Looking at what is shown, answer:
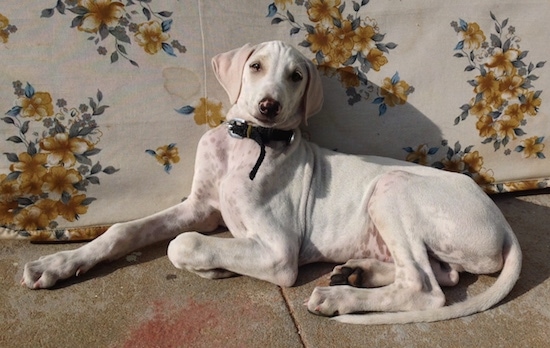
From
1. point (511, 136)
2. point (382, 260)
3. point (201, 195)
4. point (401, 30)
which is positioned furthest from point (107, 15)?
point (511, 136)

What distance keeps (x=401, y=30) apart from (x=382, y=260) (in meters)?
1.61

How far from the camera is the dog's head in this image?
3.05m

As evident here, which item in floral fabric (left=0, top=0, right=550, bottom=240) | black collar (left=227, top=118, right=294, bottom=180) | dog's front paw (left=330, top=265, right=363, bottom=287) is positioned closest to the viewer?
dog's front paw (left=330, top=265, right=363, bottom=287)

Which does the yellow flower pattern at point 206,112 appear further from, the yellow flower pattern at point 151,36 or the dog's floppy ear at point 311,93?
the dog's floppy ear at point 311,93

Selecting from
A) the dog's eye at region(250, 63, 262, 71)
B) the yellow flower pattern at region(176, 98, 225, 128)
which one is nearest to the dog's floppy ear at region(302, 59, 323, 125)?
the dog's eye at region(250, 63, 262, 71)

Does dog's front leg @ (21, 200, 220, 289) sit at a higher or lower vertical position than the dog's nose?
lower

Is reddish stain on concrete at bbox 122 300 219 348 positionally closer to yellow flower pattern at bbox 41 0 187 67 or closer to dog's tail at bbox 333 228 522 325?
dog's tail at bbox 333 228 522 325

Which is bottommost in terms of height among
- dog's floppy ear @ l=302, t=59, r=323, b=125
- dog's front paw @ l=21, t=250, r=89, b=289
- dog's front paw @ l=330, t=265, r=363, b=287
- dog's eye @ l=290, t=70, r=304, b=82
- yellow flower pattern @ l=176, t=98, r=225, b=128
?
dog's front paw @ l=21, t=250, r=89, b=289

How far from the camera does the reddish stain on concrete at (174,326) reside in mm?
2709

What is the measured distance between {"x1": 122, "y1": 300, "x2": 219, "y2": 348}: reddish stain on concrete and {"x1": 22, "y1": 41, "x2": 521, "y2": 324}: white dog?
26cm

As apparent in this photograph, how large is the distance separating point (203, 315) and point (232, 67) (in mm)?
1464

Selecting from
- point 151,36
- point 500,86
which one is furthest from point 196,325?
point 500,86

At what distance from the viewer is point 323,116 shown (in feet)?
12.7

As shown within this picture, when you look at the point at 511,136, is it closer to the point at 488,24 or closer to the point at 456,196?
the point at 488,24
